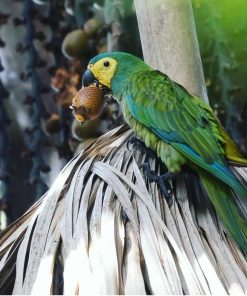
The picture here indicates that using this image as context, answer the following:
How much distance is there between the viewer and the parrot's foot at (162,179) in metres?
1.33

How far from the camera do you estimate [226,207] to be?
135cm

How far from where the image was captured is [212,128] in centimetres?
145

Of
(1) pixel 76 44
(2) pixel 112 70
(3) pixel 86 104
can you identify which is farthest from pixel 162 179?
(1) pixel 76 44

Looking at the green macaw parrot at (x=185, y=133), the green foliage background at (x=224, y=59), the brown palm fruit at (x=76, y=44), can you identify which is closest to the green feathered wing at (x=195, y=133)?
the green macaw parrot at (x=185, y=133)

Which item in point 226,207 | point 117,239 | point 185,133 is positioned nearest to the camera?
point 117,239

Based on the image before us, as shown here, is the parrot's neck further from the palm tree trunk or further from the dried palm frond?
the dried palm frond

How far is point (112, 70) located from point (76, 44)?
40 centimetres

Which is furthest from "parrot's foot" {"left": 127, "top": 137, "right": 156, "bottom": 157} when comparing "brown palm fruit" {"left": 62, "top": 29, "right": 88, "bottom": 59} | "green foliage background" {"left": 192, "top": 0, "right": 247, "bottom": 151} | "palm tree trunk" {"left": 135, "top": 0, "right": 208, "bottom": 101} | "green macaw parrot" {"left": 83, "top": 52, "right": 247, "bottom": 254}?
"brown palm fruit" {"left": 62, "top": 29, "right": 88, "bottom": 59}

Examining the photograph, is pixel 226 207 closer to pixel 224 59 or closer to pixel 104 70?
pixel 104 70

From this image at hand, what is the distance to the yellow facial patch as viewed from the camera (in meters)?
1.64

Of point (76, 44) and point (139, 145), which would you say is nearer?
point (139, 145)

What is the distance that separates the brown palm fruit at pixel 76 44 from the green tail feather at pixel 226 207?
687mm

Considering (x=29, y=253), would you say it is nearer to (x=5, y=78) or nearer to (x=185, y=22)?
(x=185, y=22)

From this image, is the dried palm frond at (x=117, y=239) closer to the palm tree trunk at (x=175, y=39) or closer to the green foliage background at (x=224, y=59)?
the palm tree trunk at (x=175, y=39)
